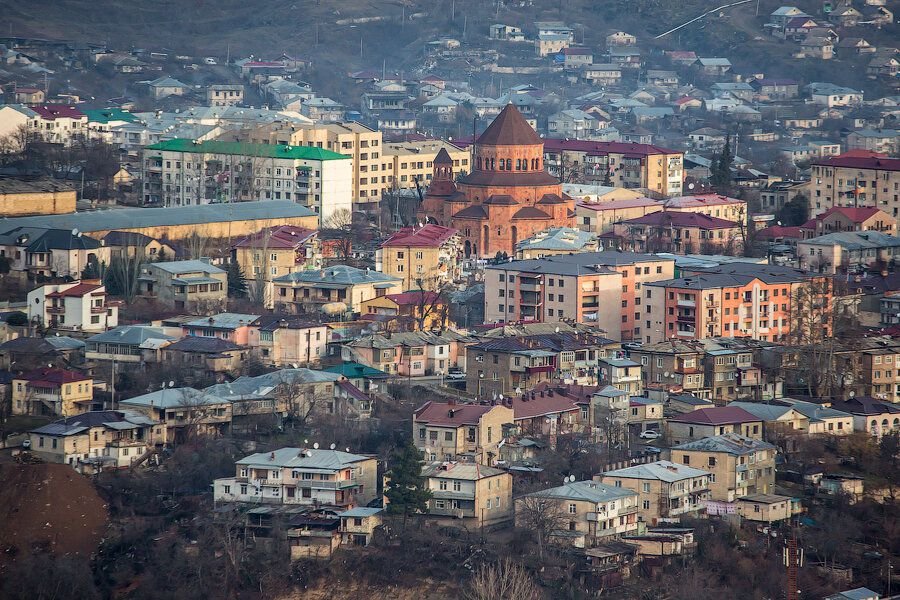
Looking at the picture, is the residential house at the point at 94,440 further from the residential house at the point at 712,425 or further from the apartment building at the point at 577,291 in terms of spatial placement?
the apartment building at the point at 577,291

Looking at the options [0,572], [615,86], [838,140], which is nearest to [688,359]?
[0,572]

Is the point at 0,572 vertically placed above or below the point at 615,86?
below

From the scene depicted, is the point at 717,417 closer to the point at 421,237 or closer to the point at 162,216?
the point at 421,237

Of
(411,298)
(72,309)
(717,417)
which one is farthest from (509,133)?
(717,417)

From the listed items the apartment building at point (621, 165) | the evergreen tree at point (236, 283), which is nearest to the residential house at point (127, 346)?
the evergreen tree at point (236, 283)

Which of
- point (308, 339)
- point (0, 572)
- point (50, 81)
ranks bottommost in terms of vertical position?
point (0, 572)

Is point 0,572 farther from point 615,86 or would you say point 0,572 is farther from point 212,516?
point 615,86

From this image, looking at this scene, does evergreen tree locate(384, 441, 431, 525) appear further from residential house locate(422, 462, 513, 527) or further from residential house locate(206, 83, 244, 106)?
residential house locate(206, 83, 244, 106)
